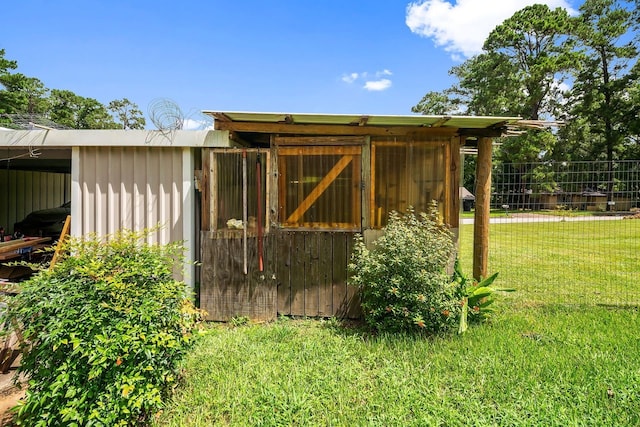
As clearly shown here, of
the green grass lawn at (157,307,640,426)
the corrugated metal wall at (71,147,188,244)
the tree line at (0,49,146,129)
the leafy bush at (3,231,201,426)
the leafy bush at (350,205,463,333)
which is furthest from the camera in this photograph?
the tree line at (0,49,146,129)

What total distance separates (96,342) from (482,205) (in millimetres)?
4234

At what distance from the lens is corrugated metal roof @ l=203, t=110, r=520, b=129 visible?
3.74 m

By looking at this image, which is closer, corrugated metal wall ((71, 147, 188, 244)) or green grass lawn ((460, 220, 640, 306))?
corrugated metal wall ((71, 147, 188, 244))

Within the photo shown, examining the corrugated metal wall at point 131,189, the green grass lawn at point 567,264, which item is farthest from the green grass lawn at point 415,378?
the corrugated metal wall at point 131,189

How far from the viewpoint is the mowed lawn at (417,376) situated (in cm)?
230

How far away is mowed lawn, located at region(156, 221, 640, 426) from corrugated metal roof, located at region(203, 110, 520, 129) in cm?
233

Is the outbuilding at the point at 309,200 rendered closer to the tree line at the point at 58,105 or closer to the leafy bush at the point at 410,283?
the leafy bush at the point at 410,283

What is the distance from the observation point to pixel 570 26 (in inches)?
867

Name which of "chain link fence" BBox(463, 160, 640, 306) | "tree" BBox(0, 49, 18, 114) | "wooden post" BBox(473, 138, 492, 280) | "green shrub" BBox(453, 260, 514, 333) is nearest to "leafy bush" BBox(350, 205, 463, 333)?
"green shrub" BBox(453, 260, 514, 333)

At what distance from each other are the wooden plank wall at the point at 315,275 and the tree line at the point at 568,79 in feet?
76.7

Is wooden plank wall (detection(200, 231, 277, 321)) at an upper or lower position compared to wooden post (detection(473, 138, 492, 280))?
lower

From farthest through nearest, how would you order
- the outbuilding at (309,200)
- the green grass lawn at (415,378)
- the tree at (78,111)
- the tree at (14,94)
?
the tree at (78,111), the tree at (14,94), the outbuilding at (309,200), the green grass lawn at (415,378)

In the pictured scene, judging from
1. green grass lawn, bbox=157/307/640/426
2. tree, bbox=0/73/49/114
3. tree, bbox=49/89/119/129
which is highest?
tree, bbox=49/89/119/129

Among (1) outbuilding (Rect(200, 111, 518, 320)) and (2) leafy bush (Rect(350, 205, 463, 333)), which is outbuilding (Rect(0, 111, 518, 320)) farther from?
(2) leafy bush (Rect(350, 205, 463, 333))
